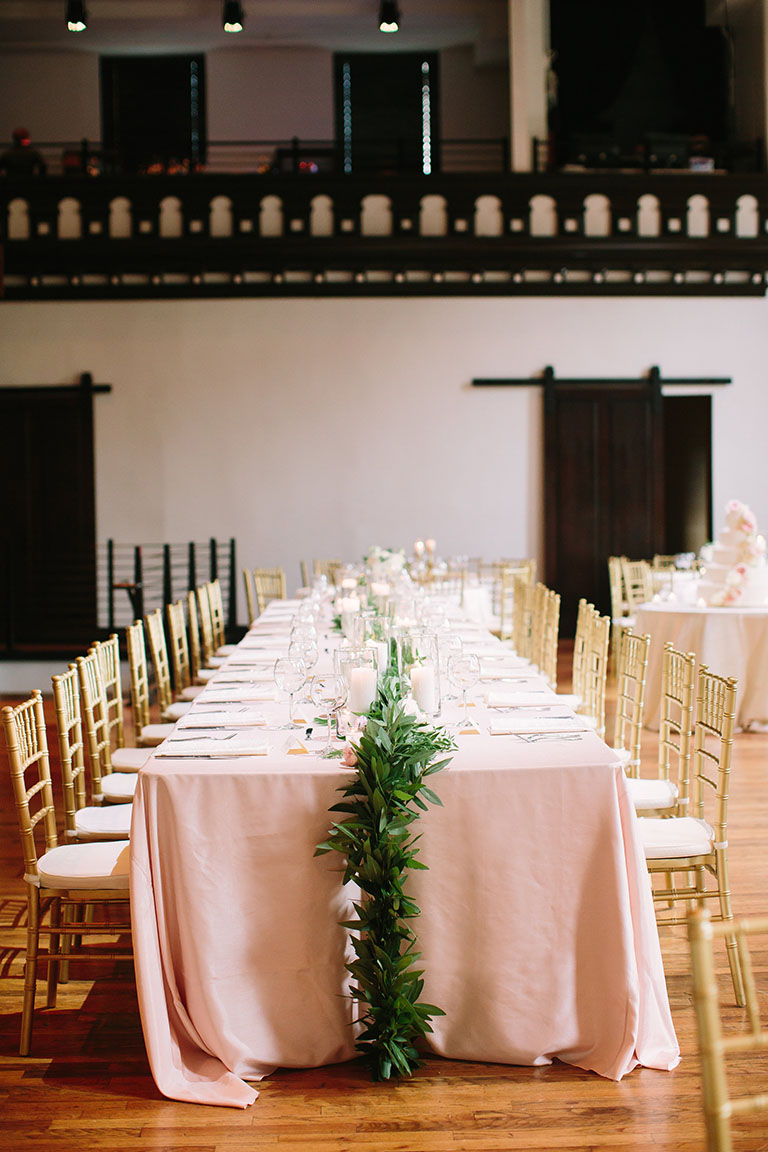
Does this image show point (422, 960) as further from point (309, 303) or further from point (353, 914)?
point (309, 303)

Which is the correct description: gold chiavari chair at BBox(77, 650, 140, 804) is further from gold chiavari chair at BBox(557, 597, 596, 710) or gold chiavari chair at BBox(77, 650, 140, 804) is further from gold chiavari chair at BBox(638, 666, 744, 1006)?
gold chiavari chair at BBox(557, 597, 596, 710)

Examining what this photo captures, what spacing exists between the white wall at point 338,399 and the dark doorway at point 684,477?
86.0 inches

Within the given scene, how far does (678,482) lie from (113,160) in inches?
332

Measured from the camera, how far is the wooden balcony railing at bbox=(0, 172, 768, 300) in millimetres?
10828

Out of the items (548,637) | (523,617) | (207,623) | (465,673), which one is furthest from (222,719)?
(523,617)

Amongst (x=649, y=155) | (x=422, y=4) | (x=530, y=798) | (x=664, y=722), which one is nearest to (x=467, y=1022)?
(x=530, y=798)

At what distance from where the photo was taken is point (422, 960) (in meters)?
2.82

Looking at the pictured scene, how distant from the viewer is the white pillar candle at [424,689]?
324cm

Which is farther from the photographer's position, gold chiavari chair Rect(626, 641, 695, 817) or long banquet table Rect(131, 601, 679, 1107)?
gold chiavari chair Rect(626, 641, 695, 817)

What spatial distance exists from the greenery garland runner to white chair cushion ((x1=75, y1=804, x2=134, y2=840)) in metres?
0.94

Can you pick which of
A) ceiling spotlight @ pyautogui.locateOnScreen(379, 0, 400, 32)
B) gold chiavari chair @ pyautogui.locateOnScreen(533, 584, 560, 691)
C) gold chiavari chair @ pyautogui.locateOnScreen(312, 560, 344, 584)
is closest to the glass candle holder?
gold chiavari chair @ pyautogui.locateOnScreen(533, 584, 560, 691)

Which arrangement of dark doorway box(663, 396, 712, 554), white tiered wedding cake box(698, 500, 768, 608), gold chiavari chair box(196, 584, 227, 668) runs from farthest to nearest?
dark doorway box(663, 396, 712, 554), white tiered wedding cake box(698, 500, 768, 608), gold chiavari chair box(196, 584, 227, 668)

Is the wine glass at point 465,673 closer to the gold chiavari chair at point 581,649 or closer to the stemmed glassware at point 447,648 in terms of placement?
the stemmed glassware at point 447,648

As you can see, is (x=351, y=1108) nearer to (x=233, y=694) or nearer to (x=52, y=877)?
(x=52, y=877)
